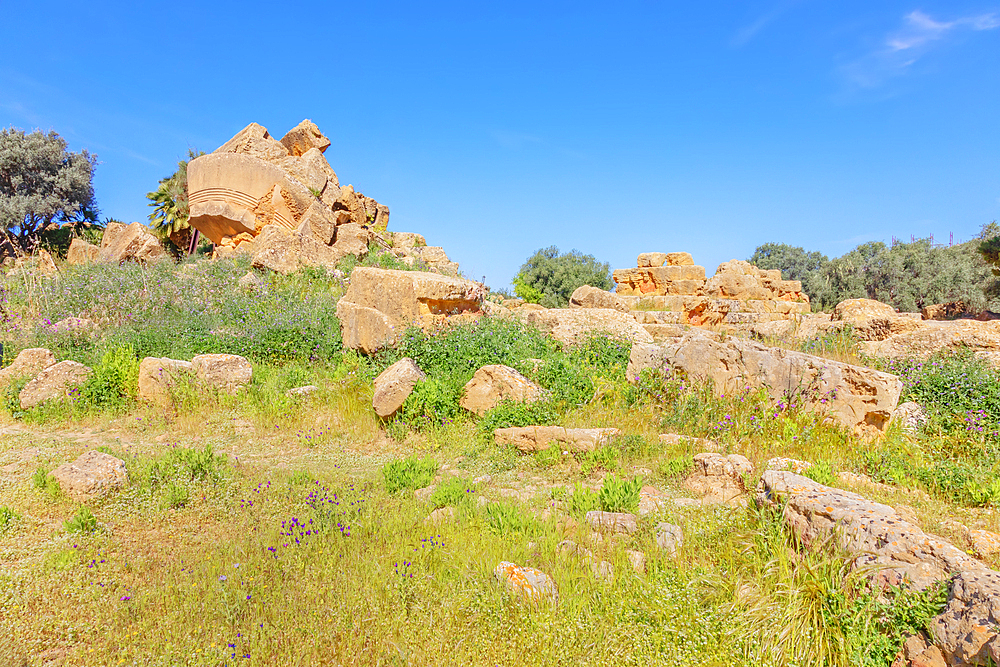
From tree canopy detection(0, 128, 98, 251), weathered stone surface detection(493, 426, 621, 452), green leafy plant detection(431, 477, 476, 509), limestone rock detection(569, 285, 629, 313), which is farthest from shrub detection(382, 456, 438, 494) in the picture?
tree canopy detection(0, 128, 98, 251)

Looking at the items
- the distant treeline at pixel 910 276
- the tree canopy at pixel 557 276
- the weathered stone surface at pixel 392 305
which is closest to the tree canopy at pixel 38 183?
the tree canopy at pixel 557 276

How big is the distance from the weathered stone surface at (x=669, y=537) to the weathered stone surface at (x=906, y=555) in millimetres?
601

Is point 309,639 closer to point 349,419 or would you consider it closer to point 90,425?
point 349,419

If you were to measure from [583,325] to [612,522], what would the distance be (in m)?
4.56

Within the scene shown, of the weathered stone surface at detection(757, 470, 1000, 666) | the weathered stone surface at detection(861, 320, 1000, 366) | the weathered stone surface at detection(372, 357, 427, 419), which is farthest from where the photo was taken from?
the weathered stone surface at detection(861, 320, 1000, 366)

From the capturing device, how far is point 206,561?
3.34 m

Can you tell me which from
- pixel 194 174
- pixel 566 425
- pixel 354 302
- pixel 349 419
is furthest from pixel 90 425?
pixel 194 174

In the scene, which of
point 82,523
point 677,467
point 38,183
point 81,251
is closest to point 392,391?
point 82,523

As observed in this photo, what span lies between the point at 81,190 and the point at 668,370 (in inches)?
1242

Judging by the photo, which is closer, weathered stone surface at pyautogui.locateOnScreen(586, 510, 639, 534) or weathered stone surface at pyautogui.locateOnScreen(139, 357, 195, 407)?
weathered stone surface at pyautogui.locateOnScreen(586, 510, 639, 534)

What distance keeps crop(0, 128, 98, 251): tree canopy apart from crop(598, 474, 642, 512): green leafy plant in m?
30.5

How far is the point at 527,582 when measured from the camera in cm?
297

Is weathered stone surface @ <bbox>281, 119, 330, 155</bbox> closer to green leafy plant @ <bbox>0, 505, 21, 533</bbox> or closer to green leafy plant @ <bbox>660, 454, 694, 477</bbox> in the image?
green leafy plant @ <bbox>0, 505, 21, 533</bbox>

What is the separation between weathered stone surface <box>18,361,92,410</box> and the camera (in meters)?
6.73
